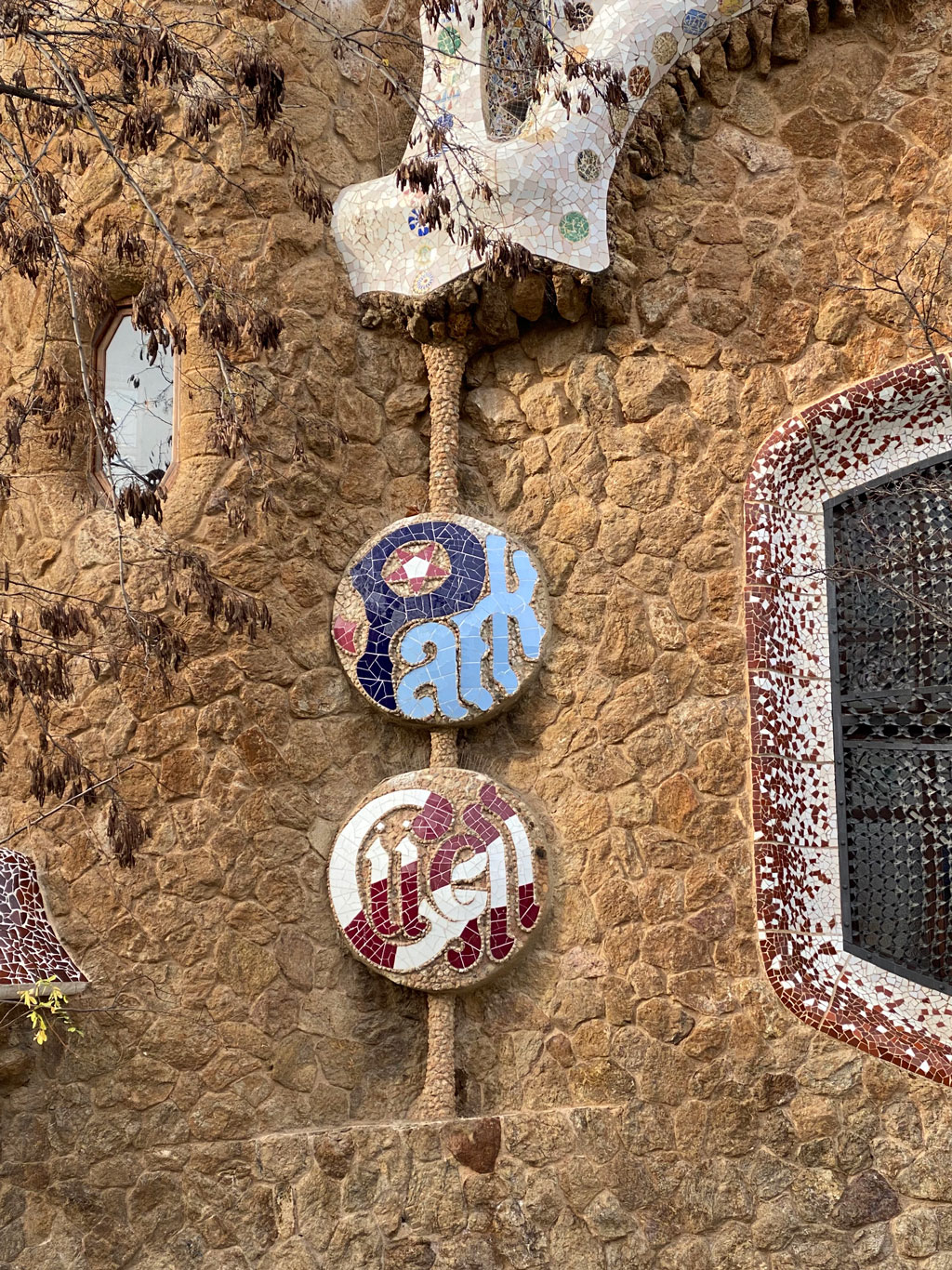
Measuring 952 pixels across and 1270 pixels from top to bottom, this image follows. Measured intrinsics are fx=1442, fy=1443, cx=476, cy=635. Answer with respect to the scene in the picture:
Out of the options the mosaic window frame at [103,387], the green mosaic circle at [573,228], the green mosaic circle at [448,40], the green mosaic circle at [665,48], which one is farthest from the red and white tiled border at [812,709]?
the mosaic window frame at [103,387]

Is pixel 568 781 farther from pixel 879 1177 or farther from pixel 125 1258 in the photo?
pixel 125 1258

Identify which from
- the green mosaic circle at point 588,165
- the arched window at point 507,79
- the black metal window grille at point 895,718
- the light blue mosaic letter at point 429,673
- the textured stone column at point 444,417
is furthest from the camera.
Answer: the arched window at point 507,79

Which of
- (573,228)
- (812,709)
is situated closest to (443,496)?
(573,228)

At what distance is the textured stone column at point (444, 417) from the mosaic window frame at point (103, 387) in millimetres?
999

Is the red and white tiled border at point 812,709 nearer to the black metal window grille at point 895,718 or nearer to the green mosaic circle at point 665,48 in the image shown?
the black metal window grille at point 895,718

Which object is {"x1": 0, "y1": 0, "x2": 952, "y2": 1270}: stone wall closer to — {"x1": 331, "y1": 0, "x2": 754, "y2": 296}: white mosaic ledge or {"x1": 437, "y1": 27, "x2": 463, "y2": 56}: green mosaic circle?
{"x1": 331, "y1": 0, "x2": 754, "y2": 296}: white mosaic ledge

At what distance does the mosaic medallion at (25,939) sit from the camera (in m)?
4.92

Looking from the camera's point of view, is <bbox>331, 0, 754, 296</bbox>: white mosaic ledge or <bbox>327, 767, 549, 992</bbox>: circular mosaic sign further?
<bbox>331, 0, 754, 296</bbox>: white mosaic ledge

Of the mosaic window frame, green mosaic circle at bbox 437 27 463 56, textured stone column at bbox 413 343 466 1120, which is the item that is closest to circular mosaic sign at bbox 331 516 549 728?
textured stone column at bbox 413 343 466 1120

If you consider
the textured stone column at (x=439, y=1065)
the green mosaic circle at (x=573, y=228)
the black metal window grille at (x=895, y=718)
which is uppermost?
the green mosaic circle at (x=573, y=228)

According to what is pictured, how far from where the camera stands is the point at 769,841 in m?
5.15

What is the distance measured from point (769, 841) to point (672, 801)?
372 millimetres

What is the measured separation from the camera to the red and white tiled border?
502 centimetres

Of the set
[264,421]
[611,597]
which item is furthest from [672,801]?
[264,421]
